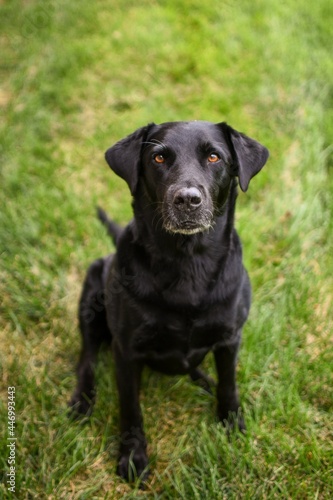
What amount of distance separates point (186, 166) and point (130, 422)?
4.26 ft

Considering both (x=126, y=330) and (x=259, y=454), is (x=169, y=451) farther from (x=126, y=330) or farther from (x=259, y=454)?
(x=126, y=330)

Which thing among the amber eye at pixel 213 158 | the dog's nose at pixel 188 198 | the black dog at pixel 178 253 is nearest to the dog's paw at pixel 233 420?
the black dog at pixel 178 253

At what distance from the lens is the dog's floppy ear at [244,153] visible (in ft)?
7.72

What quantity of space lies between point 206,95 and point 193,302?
9.71 feet

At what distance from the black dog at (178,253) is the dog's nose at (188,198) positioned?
22mm

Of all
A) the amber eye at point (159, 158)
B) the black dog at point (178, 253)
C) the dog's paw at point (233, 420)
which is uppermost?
the amber eye at point (159, 158)

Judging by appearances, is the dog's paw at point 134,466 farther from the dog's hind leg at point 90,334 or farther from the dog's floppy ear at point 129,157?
the dog's floppy ear at point 129,157

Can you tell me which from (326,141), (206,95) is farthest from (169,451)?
(206,95)

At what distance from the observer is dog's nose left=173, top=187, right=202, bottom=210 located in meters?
2.11

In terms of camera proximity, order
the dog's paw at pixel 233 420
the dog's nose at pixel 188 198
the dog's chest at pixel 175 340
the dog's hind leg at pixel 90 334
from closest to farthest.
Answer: the dog's nose at pixel 188 198 → the dog's chest at pixel 175 340 → the dog's paw at pixel 233 420 → the dog's hind leg at pixel 90 334

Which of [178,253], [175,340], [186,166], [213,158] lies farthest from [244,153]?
[175,340]

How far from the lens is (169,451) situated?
8.74 ft

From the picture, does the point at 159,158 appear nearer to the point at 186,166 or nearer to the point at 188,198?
the point at 186,166

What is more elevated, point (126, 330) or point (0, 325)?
point (126, 330)
